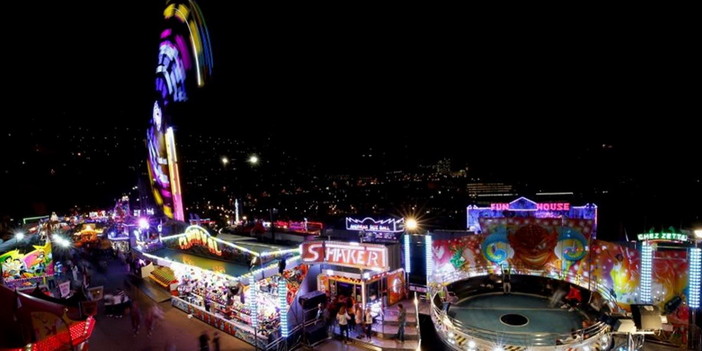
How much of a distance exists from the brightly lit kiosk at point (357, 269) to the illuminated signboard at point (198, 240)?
4927 millimetres

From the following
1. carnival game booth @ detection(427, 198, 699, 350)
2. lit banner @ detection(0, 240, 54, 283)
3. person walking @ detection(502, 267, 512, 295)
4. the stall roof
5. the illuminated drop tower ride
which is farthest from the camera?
the illuminated drop tower ride

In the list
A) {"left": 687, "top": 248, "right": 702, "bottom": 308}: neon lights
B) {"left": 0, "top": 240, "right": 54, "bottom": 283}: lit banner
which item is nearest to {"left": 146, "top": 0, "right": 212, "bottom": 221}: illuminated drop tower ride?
{"left": 0, "top": 240, "right": 54, "bottom": 283}: lit banner

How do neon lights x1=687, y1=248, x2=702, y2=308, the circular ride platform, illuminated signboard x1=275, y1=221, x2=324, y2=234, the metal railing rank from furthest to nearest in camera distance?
illuminated signboard x1=275, y1=221, x2=324, y2=234
neon lights x1=687, y1=248, x2=702, y2=308
the circular ride platform
the metal railing

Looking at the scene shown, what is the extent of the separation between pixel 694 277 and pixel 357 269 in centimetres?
1206

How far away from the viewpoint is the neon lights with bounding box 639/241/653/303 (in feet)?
48.6

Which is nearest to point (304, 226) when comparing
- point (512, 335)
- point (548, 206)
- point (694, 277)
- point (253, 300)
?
point (253, 300)

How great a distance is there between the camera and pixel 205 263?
1923 cm

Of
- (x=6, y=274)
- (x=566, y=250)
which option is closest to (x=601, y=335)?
(x=566, y=250)

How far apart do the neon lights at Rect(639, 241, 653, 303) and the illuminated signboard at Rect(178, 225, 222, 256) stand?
1726 centimetres

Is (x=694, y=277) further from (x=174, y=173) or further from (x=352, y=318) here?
(x=174, y=173)

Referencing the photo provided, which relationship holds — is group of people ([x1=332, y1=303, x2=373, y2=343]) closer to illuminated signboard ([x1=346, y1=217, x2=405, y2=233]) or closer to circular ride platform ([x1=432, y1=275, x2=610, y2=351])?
circular ride platform ([x1=432, y1=275, x2=610, y2=351])

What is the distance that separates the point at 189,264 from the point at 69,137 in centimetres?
4841

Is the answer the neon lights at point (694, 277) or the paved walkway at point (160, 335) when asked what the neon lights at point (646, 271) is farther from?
the paved walkway at point (160, 335)

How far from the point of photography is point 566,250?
18.3 meters
